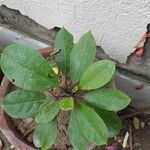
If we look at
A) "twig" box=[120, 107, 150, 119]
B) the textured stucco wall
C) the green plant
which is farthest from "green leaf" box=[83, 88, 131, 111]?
"twig" box=[120, 107, 150, 119]

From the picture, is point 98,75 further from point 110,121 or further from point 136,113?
point 136,113

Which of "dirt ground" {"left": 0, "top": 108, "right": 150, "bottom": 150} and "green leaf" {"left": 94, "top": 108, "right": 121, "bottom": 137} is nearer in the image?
"green leaf" {"left": 94, "top": 108, "right": 121, "bottom": 137}

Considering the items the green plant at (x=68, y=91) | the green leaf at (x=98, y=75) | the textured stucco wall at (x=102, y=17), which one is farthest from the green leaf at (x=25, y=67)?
the textured stucco wall at (x=102, y=17)

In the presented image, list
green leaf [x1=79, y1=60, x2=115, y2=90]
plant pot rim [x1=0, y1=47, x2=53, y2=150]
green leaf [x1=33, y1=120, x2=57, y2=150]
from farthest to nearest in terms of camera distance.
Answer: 1. plant pot rim [x1=0, y1=47, x2=53, y2=150]
2. green leaf [x1=33, y1=120, x2=57, y2=150]
3. green leaf [x1=79, y1=60, x2=115, y2=90]

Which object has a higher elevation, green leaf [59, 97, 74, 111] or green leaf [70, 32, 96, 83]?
green leaf [70, 32, 96, 83]

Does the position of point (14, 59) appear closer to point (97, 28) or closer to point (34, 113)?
point (34, 113)

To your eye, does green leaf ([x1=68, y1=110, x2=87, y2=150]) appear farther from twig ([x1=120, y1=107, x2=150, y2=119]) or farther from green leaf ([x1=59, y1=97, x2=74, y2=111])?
twig ([x1=120, y1=107, x2=150, y2=119])

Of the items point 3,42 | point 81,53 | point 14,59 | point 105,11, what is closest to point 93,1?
point 105,11

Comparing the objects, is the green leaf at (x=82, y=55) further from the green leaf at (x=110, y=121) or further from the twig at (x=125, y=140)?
the twig at (x=125, y=140)
